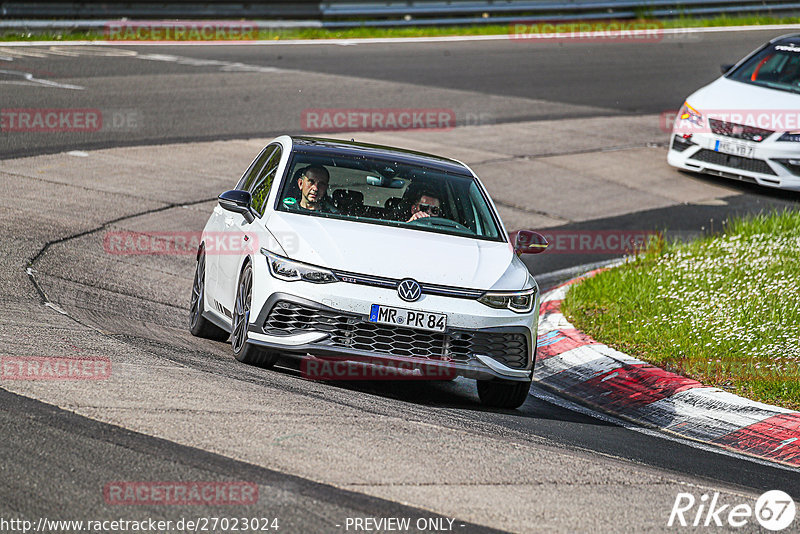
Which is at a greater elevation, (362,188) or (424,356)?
(362,188)

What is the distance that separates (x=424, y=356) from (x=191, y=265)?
15.8 ft

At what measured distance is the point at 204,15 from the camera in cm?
2630

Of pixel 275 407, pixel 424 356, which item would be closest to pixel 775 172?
pixel 424 356

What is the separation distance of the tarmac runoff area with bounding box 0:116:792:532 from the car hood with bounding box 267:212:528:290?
2.61 ft

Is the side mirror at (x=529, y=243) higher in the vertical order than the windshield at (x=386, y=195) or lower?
lower

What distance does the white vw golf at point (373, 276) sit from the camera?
731 cm

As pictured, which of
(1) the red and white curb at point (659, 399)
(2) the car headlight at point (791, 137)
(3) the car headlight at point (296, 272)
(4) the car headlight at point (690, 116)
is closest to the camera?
(3) the car headlight at point (296, 272)

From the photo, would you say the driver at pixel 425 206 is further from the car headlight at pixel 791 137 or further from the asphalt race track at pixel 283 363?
the car headlight at pixel 791 137

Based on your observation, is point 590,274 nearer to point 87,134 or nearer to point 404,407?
point 404,407

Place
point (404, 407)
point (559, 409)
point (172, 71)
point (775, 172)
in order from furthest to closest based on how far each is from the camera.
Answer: point (172, 71) → point (775, 172) → point (559, 409) → point (404, 407)

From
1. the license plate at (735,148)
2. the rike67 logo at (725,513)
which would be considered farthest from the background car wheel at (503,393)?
the license plate at (735,148)

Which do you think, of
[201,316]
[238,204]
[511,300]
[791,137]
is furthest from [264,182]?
[791,137]

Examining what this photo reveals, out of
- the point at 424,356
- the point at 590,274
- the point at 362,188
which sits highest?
the point at 362,188

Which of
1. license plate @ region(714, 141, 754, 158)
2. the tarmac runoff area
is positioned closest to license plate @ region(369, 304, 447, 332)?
the tarmac runoff area
